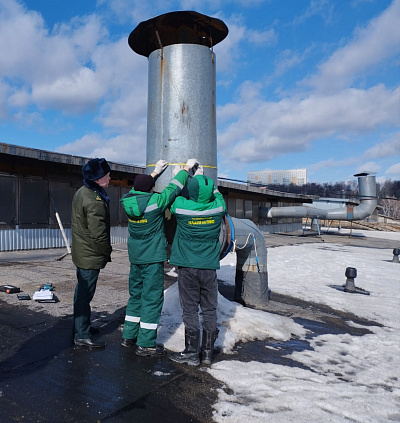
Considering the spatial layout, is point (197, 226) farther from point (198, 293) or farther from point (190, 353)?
point (190, 353)

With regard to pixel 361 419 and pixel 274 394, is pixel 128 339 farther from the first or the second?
pixel 361 419

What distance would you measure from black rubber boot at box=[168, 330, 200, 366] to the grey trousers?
0.12 metres

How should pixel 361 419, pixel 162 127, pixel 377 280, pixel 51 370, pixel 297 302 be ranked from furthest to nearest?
pixel 377 280 → pixel 297 302 → pixel 162 127 → pixel 51 370 → pixel 361 419

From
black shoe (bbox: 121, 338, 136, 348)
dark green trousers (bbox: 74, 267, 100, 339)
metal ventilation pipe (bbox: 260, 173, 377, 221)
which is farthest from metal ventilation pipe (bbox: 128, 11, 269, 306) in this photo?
metal ventilation pipe (bbox: 260, 173, 377, 221)

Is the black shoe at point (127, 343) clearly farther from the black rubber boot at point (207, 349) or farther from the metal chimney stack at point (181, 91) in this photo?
the metal chimney stack at point (181, 91)

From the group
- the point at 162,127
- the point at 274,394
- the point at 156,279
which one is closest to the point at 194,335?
the point at 156,279

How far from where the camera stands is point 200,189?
3.66 meters

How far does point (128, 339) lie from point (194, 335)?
0.79 meters

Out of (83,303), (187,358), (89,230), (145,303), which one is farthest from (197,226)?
(83,303)

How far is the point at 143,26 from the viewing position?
507cm

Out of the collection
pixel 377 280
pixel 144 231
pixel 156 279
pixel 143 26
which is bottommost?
pixel 377 280

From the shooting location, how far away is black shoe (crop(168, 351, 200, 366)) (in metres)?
3.45

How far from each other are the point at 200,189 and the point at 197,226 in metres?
0.39

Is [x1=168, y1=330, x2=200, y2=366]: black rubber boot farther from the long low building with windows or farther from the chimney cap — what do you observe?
the long low building with windows
